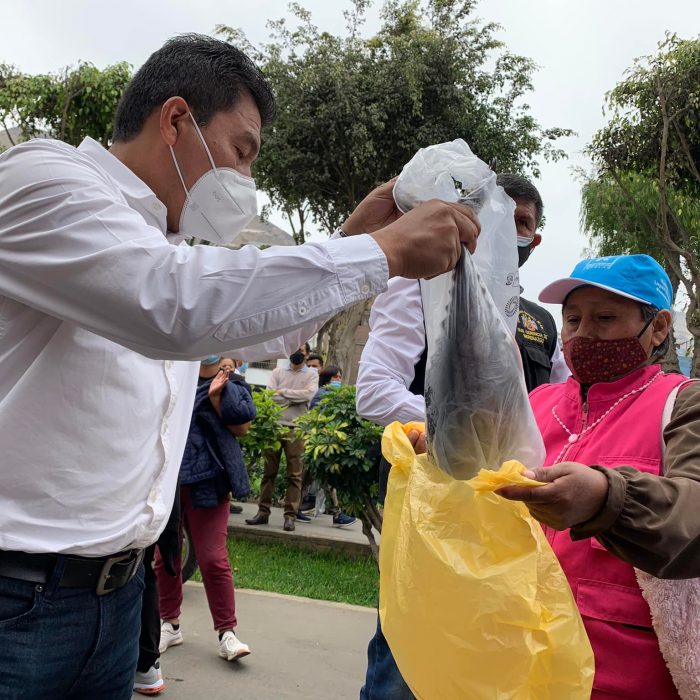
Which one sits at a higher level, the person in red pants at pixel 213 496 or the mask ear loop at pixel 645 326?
the mask ear loop at pixel 645 326

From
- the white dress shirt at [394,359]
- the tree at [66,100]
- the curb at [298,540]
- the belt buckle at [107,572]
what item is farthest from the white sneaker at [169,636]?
the tree at [66,100]

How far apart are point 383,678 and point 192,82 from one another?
1987 mm

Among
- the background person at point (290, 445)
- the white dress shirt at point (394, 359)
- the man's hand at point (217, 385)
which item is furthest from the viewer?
the background person at point (290, 445)

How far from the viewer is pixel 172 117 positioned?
5.92ft

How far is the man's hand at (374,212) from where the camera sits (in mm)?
2008

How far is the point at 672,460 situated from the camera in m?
1.68

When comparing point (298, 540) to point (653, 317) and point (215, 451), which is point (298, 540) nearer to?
point (215, 451)

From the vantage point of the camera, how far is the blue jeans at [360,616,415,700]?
2.53m

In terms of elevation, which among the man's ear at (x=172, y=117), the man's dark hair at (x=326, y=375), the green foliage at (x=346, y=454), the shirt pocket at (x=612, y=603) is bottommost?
the man's dark hair at (x=326, y=375)

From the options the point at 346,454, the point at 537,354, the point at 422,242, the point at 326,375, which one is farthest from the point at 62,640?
the point at 326,375

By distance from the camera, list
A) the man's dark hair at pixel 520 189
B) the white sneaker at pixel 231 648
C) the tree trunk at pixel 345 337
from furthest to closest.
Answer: the tree trunk at pixel 345 337
the white sneaker at pixel 231 648
the man's dark hair at pixel 520 189

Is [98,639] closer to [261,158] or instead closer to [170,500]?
[170,500]

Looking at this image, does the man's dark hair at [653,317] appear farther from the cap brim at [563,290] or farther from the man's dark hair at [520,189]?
the man's dark hair at [520,189]

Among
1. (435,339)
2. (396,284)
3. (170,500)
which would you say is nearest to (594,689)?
(435,339)
